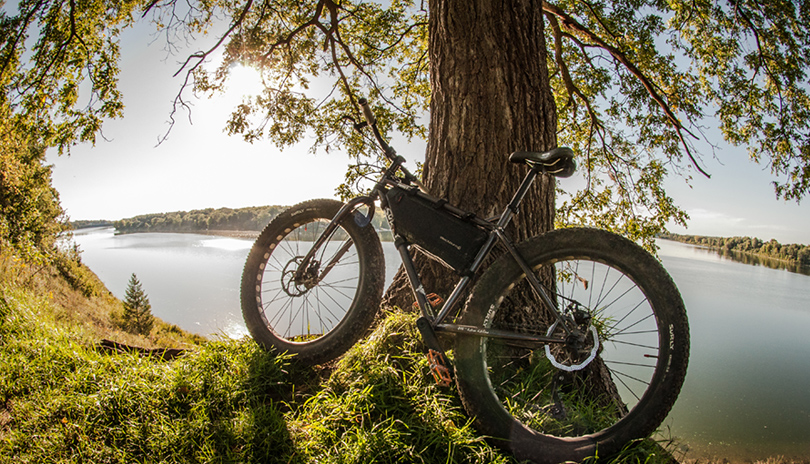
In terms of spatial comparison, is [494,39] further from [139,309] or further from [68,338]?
[139,309]

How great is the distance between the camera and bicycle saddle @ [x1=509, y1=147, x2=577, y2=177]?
1832 mm

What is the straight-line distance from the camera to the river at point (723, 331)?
19.0 metres

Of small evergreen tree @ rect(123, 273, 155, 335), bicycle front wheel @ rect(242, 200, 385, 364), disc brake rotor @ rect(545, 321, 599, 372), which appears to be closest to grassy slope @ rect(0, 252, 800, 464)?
bicycle front wheel @ rect(242, 200, 385, 364)

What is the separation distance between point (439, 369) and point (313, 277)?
3.60 feet

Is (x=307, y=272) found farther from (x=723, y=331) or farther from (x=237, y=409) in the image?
(x=723, y=331)

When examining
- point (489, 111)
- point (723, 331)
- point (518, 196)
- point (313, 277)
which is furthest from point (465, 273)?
point (723, 331)

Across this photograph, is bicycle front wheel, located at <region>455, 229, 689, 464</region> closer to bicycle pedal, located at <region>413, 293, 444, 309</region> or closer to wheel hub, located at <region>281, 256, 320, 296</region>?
bicycle pedal, located at <region>413, 293, 444, 309</region>

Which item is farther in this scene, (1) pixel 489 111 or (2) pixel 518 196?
(1) pixel 489 111

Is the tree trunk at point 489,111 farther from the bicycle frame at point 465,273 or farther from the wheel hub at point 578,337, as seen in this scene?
the wheel hub at point 578,337

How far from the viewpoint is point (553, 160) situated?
1.87m

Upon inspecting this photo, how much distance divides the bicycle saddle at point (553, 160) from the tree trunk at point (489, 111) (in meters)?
0.62

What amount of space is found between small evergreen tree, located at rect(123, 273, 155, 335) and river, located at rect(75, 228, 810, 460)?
7.53 feet

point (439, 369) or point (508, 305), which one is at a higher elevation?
point (508, 305)

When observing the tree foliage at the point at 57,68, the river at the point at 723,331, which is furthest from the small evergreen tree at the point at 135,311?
the tree foliage at the point at 57,68
